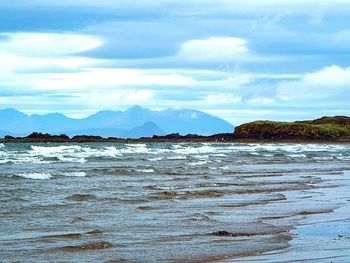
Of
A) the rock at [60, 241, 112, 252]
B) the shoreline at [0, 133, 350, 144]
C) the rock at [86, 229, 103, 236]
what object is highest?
the shoreline at [0, 133, 350, 144]

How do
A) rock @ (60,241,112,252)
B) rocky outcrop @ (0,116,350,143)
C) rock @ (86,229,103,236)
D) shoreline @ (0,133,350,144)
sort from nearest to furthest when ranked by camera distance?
rock @ (60,241,112,252), rock @ (86,229,103,236), shoreline @ (0,133,350,144), rocky outcrop @ (0,116,350,143)

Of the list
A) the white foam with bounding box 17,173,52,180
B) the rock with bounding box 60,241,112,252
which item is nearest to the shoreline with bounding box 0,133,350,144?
the white foam with bounding box 17,173,52,180

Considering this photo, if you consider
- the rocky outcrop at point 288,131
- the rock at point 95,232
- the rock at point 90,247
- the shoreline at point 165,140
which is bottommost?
the rock at point 90,247

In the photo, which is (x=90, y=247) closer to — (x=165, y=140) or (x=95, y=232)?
(x=95, y=232)

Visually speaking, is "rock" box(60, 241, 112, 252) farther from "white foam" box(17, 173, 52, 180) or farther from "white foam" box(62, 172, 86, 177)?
"white foam" box(62, 172, 86, 177)

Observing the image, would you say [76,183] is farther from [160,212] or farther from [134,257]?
[134,257]

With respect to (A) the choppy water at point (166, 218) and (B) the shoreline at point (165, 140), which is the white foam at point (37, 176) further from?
(B) the shoreline at point (165, 140)

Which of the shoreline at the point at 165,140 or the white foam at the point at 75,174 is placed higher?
the shoreline at the point at 165,140

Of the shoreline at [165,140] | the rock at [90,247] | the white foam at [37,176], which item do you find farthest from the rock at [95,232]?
the shoreline at [165,140]

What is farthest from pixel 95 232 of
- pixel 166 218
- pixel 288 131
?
pixel 288 131

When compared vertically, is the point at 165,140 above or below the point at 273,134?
below

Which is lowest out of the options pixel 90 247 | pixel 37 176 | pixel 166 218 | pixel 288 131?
pixel 90 247

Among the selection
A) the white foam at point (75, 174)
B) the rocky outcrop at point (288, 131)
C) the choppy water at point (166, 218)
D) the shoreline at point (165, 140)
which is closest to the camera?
the choppy water at point (166, 218)

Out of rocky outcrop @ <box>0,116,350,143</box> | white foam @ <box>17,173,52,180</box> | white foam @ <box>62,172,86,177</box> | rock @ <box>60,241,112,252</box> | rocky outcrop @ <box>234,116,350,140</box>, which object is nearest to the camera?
rock @ <box>60,241,112,252</box>
